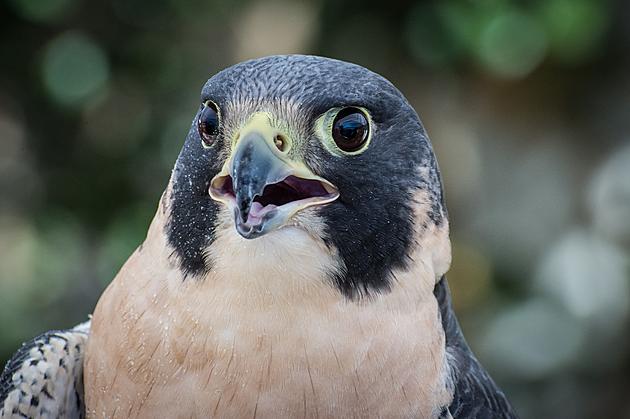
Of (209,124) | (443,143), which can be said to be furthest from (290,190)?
(443,143)

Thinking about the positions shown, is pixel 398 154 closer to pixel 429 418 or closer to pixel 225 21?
pixel 429 418

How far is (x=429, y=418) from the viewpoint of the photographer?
236 cm

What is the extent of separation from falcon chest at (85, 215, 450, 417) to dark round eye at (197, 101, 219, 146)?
25 cm

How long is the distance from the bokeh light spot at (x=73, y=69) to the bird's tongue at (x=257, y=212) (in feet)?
9.67

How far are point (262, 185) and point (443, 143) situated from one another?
4.03m

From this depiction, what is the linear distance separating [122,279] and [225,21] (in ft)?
10.0

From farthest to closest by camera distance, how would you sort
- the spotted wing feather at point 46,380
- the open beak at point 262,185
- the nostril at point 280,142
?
the spotted wing feather at point 46,380
the nostril at point 280,142
the open beak at point 262,185

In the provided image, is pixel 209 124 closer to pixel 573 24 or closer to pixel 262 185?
pixel 262 185

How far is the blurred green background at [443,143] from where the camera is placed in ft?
16.5

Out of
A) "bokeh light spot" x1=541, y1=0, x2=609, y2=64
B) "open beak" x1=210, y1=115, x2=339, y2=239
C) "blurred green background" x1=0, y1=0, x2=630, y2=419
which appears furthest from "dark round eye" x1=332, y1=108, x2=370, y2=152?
"bokeh light spot" x1=541, y1=0, x2=609, y2=64

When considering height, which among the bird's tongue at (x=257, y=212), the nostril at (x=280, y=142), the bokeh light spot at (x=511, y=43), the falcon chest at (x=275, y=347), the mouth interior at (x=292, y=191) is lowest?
the falcon chest at (x=275, y=347)

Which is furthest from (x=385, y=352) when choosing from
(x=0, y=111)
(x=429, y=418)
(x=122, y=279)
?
(x=0, y=111)

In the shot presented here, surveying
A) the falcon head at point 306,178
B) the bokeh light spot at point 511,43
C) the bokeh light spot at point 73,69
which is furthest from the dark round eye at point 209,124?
the bokeh light spot at point 511,43

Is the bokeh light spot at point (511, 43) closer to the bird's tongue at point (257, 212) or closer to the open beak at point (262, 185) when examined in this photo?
the open beak at point (262, 185)
